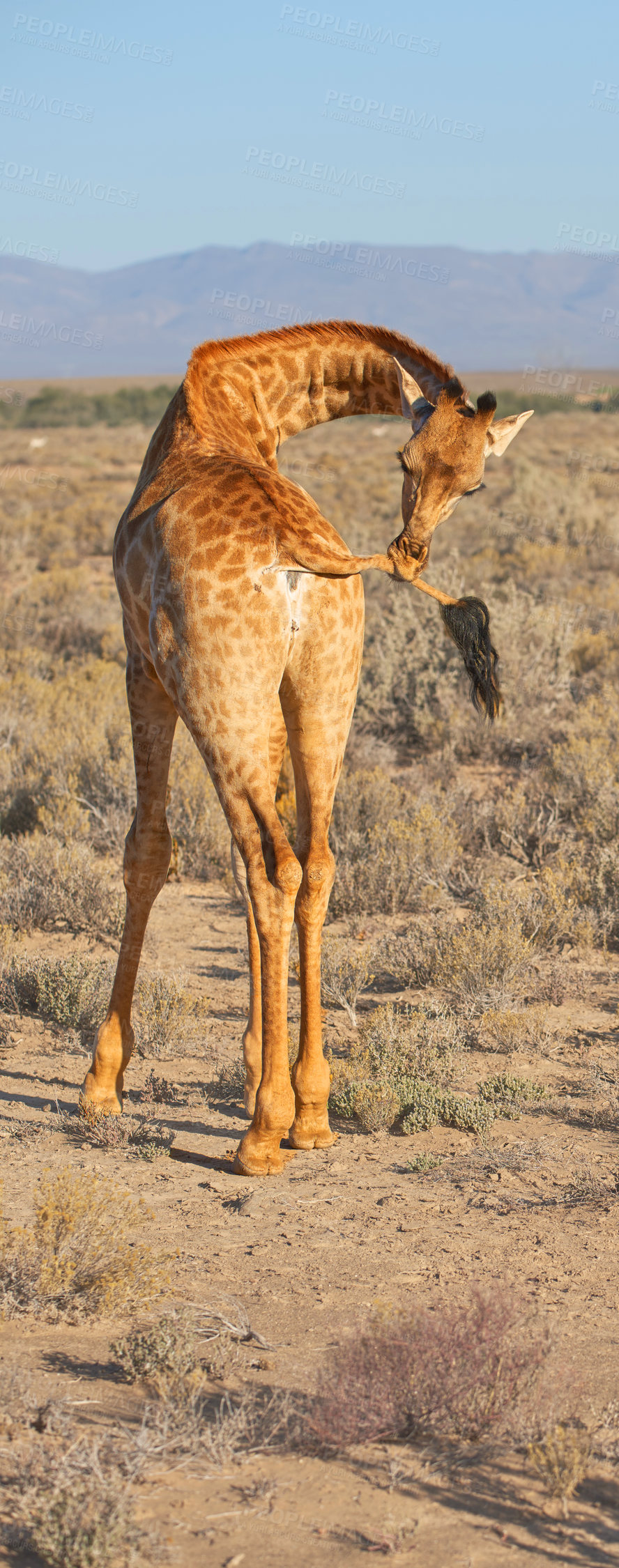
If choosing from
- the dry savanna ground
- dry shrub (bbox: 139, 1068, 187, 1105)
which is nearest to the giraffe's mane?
the dry savanna ground

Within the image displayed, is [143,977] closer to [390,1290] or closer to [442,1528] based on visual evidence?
[390,1290]

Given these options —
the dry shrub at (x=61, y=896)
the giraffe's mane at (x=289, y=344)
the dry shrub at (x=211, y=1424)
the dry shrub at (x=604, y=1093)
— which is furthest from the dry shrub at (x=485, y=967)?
the dry shrub at (x=211, y=1424)

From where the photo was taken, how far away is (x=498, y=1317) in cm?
296

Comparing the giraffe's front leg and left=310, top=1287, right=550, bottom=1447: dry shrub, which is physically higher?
the giraffe's front leg

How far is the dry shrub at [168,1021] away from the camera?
536 centimetres

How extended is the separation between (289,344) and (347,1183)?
3.38 meters

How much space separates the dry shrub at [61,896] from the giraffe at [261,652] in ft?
6.44

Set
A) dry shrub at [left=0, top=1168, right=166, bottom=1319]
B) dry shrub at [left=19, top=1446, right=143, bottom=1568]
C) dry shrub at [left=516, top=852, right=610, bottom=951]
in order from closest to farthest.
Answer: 1. dry shrub at [left=19, top=1446, right=143, bottom=1568]
2. dry shrub at [left=0, top=1168, right=166, bottom=1319]
3. dry shrub at [left=516, top=852, right=610, bottom=951]

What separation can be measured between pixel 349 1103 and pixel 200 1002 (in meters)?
1.21

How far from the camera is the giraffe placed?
392cm

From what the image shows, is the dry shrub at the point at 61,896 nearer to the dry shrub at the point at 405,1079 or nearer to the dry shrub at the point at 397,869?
the dry shrub at the point at 397,869

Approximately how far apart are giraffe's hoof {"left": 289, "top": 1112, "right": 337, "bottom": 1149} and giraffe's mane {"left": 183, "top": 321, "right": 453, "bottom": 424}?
2.69 metres

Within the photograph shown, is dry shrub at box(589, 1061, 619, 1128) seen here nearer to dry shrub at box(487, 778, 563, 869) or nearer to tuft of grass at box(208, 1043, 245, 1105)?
tuft of grass at box(208, 1043, 245, 1105)

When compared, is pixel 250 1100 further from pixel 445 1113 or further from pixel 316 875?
pixel 316 875
